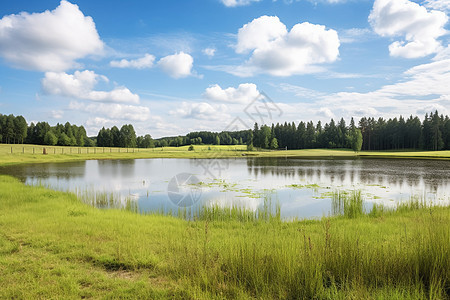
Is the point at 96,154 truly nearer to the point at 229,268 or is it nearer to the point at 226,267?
the point at 226,267

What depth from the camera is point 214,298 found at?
425 centimetres

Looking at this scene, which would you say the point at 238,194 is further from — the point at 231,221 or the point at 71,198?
the point at 71,198

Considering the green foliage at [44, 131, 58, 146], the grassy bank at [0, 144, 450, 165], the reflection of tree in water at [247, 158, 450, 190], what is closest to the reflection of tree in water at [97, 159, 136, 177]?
the grassy bank at [0, 144, 450, 165]

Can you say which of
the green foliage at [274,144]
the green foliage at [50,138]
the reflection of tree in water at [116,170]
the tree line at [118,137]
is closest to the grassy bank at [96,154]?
the reflection of tree in water at [116,170]

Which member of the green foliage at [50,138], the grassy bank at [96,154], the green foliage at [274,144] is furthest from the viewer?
the green foliage at [274,144]

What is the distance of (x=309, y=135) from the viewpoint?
12350 cm

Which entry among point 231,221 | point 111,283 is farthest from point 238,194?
point 111,283

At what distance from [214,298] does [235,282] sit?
57cm

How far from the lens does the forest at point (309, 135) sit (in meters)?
93.9

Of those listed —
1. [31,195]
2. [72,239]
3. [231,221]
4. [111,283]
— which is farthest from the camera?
[31,195]

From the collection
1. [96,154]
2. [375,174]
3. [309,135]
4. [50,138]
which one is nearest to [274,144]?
[309,135]

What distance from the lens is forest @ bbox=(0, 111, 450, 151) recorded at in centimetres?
9388

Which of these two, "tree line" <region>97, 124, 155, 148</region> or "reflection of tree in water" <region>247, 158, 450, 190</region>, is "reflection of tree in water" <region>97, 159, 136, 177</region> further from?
"tree line" <region>97, 124, 155, 148</region>

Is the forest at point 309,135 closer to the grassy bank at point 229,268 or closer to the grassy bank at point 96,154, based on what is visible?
the grassy bank at point 96,154
